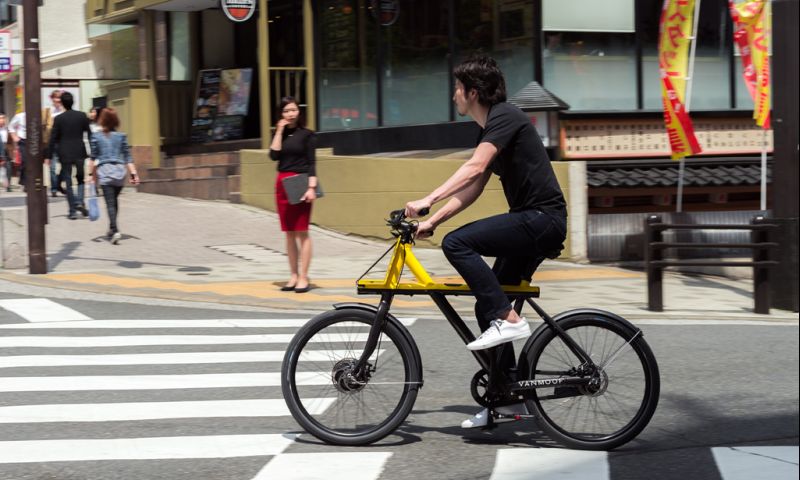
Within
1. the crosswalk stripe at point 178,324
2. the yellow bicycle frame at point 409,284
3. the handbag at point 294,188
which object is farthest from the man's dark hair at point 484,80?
the handbag at point 294,188

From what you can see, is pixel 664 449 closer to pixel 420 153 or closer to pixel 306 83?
pixel 420 153

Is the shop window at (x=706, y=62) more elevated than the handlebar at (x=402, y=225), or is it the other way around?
the shop window at (x=706, y=62)

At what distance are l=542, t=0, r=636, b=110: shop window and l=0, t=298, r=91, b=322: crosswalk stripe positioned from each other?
8664mm

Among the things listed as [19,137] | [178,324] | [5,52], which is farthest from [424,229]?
[19,137]

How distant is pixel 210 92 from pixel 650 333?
15922 millimetres

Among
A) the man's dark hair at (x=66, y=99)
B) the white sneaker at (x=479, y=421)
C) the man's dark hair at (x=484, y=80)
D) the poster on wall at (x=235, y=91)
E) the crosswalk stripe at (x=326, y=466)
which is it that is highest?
the poster on wall at (x=235, y=91)

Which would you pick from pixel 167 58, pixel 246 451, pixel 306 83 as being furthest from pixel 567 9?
pixel 246 451

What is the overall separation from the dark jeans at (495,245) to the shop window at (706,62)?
12587 millimetres

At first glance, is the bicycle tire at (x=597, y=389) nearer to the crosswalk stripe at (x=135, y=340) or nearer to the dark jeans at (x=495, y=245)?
the dark jeans at (x=495, y=245)

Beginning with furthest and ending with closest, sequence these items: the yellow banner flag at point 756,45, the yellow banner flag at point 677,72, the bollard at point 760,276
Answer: the yellow banner flag at point 677,72 → the yellow banner flag at point 756,45 → the bollard at point 760,276

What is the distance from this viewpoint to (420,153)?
18.6 metres

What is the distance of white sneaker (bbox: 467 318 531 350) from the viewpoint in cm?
555

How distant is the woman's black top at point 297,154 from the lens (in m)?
12.0

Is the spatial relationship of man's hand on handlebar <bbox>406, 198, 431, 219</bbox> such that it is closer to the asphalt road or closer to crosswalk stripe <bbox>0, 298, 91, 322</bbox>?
the asphalt road
